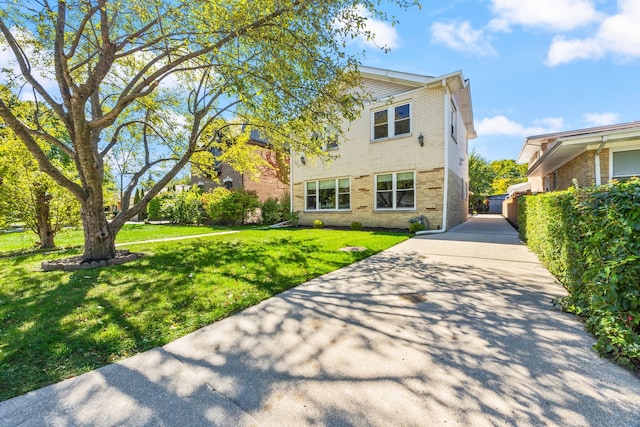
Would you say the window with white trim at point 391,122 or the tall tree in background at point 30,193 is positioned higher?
the window with white trim at point 391,122

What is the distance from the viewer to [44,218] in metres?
8.17

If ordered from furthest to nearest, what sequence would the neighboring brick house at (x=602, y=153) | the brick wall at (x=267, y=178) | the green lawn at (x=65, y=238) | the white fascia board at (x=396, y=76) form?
the brick wall at (x=267, y=178)
the white fascia board at (x=396, y=76)
the green lawn at (x=65, y=238)
the neighboring brick house at (x=602, y=153)

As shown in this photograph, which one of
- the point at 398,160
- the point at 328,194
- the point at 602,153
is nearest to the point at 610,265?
the point at 602,153

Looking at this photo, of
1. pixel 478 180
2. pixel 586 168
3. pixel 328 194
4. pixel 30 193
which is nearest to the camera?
pixel 30 193

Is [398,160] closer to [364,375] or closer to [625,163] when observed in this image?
[625,163]

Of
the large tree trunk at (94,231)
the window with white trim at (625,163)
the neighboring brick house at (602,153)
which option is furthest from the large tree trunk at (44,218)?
the window with white trim at (625,163)

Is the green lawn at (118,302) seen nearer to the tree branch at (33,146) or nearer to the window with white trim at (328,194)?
the tree branch at (33,146)

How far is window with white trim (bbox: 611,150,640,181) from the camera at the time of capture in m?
8.10

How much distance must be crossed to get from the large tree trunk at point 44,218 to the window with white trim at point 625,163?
17.4 m

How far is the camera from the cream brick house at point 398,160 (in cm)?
1123

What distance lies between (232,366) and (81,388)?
1.09 meters

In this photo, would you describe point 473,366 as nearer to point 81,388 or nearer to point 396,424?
point 396,424

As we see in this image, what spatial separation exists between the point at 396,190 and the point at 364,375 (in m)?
10.9

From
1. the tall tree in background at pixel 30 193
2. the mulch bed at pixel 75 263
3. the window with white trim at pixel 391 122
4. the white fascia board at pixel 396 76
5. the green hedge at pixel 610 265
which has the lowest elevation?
the mulch bed at pixel 75 263
